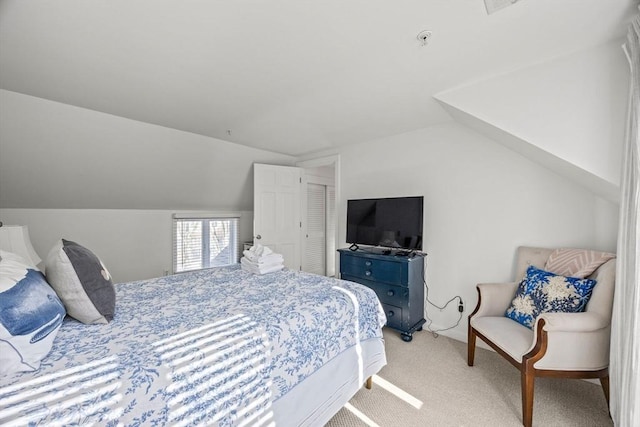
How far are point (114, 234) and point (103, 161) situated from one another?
105cm

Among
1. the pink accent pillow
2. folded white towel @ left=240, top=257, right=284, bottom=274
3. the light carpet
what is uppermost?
the pink accent pillow

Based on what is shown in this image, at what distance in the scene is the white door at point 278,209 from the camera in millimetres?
3937

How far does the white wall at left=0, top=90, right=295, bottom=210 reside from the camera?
2.47 meters

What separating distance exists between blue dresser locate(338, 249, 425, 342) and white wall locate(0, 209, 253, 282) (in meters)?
2.80

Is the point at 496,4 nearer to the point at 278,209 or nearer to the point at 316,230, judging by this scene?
the point at 278,209

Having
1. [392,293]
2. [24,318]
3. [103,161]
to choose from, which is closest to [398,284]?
[392,293]

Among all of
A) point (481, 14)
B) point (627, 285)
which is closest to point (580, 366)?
point (627, 285)

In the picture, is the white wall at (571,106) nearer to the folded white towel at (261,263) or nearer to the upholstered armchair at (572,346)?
the upholstered armchair at (572,346)

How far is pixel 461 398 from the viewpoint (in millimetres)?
1934

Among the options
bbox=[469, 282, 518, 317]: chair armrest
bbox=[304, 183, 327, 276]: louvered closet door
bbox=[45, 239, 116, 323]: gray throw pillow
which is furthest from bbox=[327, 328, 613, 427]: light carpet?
bbox=[304, 183, 327, 276]: louvered closet door

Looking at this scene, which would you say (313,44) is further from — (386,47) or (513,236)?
(513,236)

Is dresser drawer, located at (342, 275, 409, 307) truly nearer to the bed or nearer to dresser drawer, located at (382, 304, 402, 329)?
dresser drawer, located at (382, 304, 402, 329)

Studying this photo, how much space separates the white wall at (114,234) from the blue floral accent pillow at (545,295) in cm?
416

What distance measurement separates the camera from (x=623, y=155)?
1.48 meters
